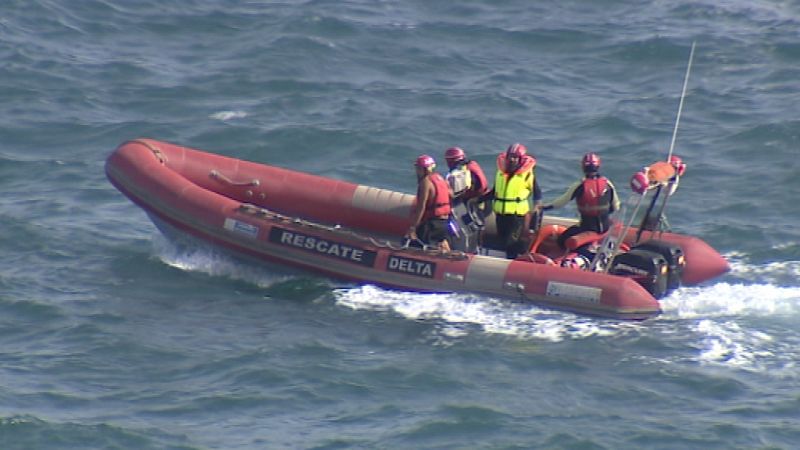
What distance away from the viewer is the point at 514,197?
1380 cm

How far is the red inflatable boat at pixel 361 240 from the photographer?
1311cm

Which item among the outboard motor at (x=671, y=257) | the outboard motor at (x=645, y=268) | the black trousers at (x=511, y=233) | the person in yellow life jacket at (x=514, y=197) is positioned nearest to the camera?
the outboard motor at (x=645, y=268)

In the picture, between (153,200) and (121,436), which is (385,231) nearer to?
(153,200)

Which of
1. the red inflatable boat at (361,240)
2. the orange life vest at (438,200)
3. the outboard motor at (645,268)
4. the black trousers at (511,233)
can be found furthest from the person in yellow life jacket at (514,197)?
the outboard motor at (645,268)

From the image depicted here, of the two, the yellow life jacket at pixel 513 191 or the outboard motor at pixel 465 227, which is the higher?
the yellow life jacket at pixel 513 191

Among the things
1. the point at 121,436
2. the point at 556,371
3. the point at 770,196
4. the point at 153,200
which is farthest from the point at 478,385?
the point at 770,196

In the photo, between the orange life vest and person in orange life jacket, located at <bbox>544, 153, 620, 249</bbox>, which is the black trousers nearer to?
person in orange life jacket, located at <bbox>544, 153, 620, 249</bbox>

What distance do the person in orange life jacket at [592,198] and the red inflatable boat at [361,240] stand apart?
0.55 ft

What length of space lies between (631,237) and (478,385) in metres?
3.38

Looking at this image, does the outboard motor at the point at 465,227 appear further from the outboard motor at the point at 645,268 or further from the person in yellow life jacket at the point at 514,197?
the outboard motor at the point at 645,268

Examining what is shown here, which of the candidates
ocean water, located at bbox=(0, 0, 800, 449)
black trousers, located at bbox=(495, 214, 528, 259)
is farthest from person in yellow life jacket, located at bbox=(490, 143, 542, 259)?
ocean water, located at bbox=(0, 0, 800, 449)

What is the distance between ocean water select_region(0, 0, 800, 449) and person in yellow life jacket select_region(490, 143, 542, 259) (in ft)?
3.36

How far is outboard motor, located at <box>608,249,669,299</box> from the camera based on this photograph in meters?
13.3

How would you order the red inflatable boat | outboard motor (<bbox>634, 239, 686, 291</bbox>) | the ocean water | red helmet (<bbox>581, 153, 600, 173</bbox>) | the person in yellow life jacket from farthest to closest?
the person in yellow life jacket < outboard motor (<bbox>634, 239, 686, 291</bbox>) < red helmet (<bbox>581, 153, 600, 173</bbox>) < the red inflatable boat < the ocean water
